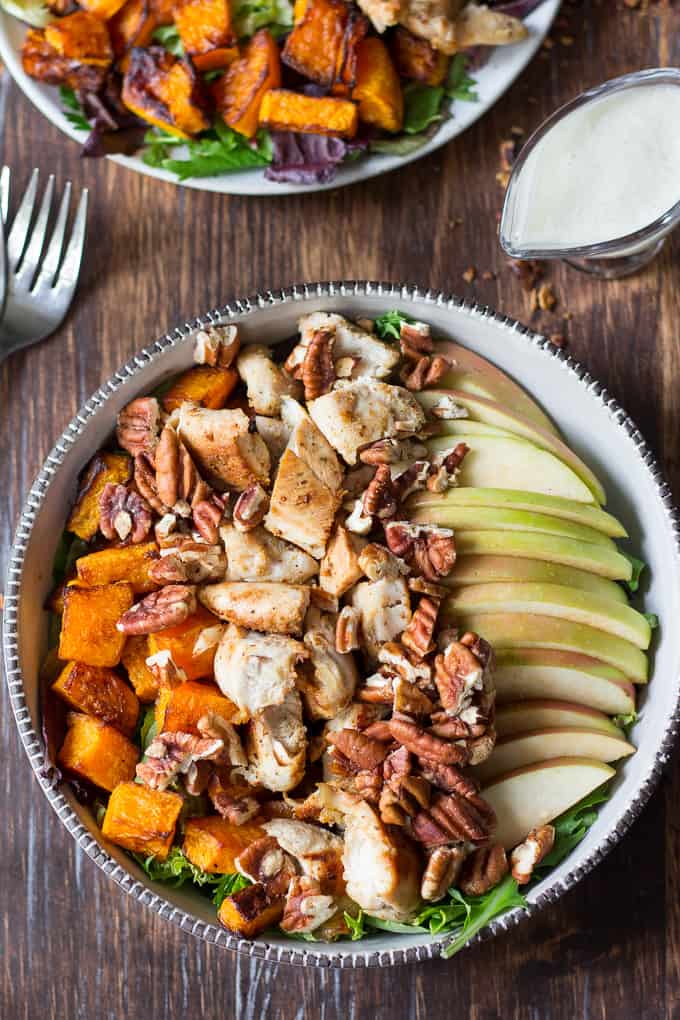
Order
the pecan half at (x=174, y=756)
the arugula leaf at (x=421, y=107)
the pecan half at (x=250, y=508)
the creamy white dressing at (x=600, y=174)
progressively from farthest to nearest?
the arugula leaf at (x=421, y=107), the creamy white dressing at (x=600, y=174), the pecan half at (x=250, y=508), the pecan half at (x=174, y=756)

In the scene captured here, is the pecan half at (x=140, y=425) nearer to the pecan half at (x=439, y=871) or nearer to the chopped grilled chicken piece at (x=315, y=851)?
the chopped grilled chicken piece at (x=315, y=851)

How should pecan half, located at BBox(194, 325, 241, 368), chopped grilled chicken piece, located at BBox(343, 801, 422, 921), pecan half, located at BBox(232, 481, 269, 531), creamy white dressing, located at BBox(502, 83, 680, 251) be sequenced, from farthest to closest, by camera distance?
creamy white dressing, located at BBox(502, 83, 680, 251) < pecan half, located at BBox(194, 325, 241, 368) < pecan half, located at BBox(232, 481, 269, 531) < chopped grilled chicken piece, located at BBox(343, 801, 422, 921)

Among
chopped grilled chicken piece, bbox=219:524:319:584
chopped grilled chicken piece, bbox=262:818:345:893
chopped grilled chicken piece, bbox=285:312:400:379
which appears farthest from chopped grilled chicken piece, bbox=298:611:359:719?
chopped grilled chicken piece, bbox=285:312:400:379

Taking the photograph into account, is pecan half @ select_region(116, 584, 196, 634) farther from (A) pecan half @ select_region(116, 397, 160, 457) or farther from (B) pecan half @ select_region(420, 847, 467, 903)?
(B) pecan half @ select_region(420, 847, 467, 903)

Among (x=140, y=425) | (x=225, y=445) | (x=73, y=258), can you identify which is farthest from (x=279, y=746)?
(x=73, y=258)

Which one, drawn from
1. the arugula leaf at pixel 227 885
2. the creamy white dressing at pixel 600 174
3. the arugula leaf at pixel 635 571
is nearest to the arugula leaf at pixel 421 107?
the creamy white dressing at pixel 600 174

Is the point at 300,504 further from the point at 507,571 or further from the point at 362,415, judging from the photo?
the point at 507,571
